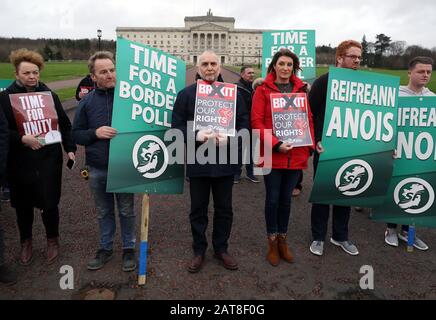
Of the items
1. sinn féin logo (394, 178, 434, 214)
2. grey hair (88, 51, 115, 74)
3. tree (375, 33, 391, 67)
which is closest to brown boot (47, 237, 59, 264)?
grey hair (88, 51, 115, 74)

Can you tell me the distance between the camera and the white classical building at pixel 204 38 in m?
108

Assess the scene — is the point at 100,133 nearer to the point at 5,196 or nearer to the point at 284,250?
the point at 284,250

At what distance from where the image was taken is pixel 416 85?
12.9 ft

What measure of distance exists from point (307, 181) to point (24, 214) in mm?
5185

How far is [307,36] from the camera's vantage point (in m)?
6.97

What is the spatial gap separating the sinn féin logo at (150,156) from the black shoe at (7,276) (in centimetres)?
164

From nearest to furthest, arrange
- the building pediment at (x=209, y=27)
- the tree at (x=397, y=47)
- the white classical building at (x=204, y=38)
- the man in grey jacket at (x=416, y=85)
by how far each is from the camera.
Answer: the man in grey jacket at (x=416, y=85)
the tree at (x=397, y=47)
the building pediment at (x=209, y=27)
the white classical building at (x=204, y=38)

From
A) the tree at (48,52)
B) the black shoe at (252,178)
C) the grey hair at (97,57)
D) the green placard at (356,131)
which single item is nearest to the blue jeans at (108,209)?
the grey hair at (97,57)

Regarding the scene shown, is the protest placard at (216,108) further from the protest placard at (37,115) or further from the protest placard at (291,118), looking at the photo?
the protest placard at (37,115)

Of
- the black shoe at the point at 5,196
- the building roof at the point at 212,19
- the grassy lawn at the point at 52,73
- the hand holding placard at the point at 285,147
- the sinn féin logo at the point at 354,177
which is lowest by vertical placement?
the black shoe at the point at 5,196

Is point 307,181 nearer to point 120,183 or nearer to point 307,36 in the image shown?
point 307,36

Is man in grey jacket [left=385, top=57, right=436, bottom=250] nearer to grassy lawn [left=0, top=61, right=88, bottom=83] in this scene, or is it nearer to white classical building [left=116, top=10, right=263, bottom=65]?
grassy lawn [left=0, top=61, right=88, bottom=83]

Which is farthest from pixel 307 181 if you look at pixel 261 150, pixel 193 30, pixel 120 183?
pixel 193 30

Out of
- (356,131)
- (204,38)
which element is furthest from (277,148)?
(204,38)
